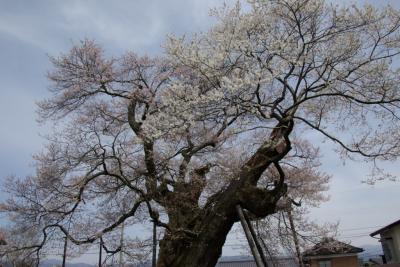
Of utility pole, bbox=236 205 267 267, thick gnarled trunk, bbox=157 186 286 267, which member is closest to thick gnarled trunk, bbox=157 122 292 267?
thick gnarled trunk, bbox=157 186 286 267

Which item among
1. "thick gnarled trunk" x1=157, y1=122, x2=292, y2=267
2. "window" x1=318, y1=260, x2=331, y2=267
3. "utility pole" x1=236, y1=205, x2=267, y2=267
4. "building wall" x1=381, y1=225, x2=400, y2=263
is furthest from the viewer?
"window" x1=318, y1=260, x2=331, y2=267

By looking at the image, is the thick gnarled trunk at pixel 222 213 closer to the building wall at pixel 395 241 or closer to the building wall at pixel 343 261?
the building wall at pixel 395 241

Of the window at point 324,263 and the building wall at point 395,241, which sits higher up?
the building wall at point 395,241

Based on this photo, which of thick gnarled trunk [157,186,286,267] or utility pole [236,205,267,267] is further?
thick gnarled trunk [157,186,286,267]

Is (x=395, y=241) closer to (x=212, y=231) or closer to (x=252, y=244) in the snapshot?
(x=212, y=231)

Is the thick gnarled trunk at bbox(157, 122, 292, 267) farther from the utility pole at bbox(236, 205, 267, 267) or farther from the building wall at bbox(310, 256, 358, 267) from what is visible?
the building wall at bbox(310, 256, 358, 267)

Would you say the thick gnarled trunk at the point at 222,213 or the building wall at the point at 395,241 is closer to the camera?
the thick gnarled trunk at the point at 222,213

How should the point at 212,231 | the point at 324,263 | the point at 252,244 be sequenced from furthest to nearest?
Answer: the point at 324,263, the point at 212,231, the point at 252,244

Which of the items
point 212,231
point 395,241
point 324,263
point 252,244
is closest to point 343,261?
point 324,263

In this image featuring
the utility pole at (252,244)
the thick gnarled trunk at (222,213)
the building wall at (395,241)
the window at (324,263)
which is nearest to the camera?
the utility pole at (252,244)

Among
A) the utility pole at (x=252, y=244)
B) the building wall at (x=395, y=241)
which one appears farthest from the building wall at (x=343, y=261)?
the utility pole at (x=252, y=244)

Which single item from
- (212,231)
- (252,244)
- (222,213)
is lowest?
(252,244)

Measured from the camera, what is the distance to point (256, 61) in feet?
26.0

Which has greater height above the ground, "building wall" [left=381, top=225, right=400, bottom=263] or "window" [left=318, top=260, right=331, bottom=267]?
"building wall" [left=381, top=225, right=400, bottom=263]
